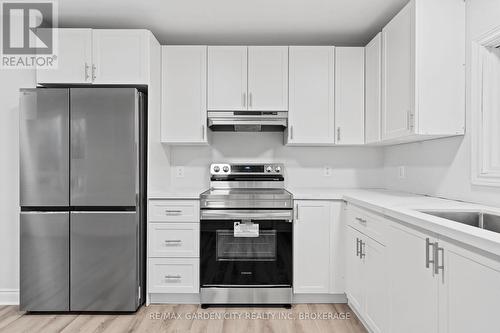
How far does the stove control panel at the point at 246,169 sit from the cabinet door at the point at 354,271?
1013mm

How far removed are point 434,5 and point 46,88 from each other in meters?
2.90

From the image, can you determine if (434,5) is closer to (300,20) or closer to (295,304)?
(300,20)

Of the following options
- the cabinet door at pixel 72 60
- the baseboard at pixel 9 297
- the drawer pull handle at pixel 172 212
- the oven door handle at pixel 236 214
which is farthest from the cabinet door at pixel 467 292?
the baseboard at pixel 9 297

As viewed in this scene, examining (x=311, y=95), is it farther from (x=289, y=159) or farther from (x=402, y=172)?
(x=402, y=172)

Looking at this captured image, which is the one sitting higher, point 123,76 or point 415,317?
point 123,76

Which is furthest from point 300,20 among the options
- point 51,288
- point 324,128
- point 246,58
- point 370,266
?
point 51,288

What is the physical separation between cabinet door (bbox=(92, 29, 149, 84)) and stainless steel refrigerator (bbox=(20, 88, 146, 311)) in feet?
0.68

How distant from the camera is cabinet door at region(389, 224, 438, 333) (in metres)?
1.45

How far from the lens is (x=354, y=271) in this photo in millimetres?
2498

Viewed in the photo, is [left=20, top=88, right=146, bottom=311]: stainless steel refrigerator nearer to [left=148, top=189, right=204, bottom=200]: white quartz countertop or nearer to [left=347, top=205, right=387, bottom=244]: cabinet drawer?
[left=148, top=189, right=204, bottom=200]: white quartz countertop

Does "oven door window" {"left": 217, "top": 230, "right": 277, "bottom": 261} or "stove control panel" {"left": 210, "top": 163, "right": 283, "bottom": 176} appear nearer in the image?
"oven door window" {"left": 217, "top": 230, "right": 277, "bottom": 261}

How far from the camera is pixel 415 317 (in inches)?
62.1

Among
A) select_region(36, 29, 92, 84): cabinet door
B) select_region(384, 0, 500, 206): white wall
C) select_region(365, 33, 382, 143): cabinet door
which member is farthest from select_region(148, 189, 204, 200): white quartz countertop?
select_region(384, 0, 500, 206): white wall

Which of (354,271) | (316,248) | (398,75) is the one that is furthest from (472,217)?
(316,248)
